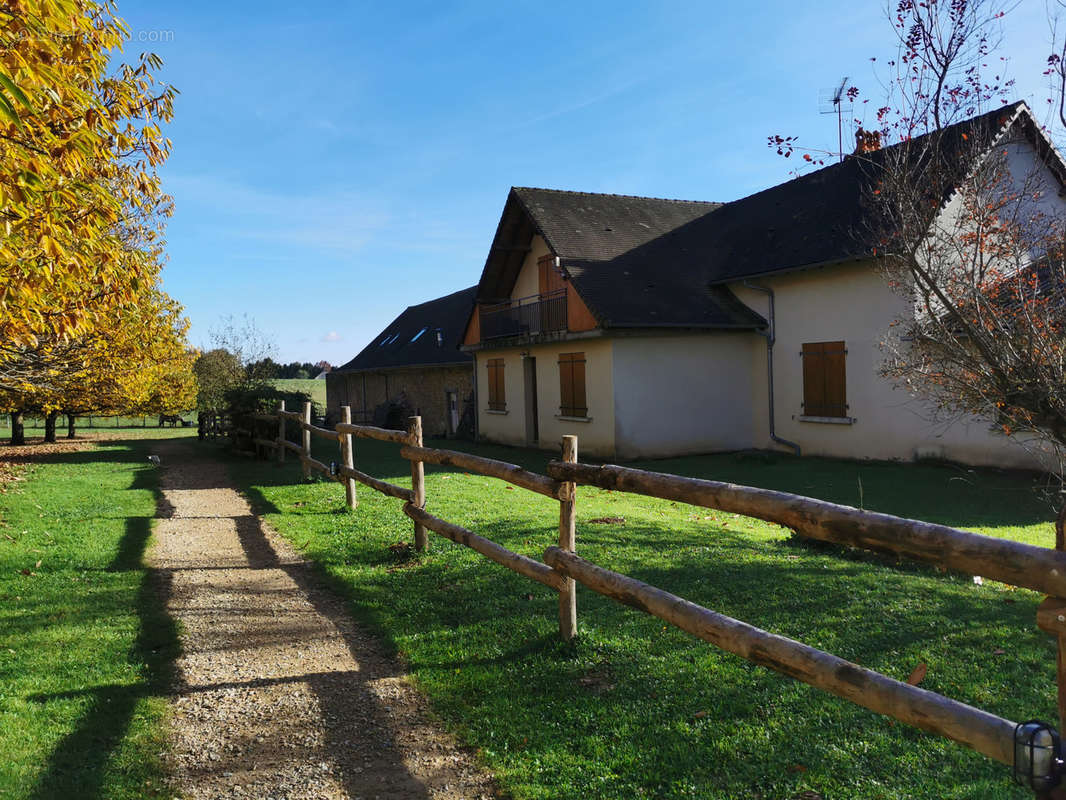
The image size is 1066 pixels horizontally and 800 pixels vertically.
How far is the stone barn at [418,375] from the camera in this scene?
84.5 feet

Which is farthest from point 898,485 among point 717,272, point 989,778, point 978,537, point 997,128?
point 978,537

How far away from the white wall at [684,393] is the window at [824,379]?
1569 mm

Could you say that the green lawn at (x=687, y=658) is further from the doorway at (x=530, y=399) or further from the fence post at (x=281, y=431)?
the doorway at (x=530, y=399)

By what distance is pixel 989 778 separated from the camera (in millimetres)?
2992

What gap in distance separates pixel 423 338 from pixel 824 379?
58.7ft

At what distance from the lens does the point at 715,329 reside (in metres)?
16.9

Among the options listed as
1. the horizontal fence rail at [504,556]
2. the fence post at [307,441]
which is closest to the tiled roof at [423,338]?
the fence post at [307,441]

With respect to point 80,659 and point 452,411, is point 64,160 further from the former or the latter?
point 452,411

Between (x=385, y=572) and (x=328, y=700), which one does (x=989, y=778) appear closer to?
(x=328, y=700)

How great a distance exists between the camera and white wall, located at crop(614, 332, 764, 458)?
1644cm

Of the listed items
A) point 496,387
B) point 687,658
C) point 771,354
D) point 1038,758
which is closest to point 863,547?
point 1038,758

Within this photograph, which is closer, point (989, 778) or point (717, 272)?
point (989, 778)

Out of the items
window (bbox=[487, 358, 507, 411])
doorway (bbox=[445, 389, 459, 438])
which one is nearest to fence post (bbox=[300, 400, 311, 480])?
window (bbox=[487, 358, 507, 411])

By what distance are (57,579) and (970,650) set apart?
7.06 meters
